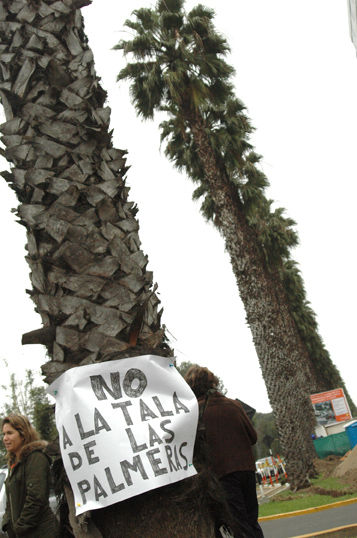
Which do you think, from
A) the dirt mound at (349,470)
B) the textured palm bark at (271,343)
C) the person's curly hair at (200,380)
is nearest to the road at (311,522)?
the person's curly hair at (200,380)

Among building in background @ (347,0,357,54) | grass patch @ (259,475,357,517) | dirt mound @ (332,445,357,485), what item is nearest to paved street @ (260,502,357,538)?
grass patch @ (259,475,357,517)

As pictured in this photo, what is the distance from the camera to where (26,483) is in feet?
11.9

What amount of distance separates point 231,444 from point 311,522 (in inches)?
162

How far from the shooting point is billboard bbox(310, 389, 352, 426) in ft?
99.4

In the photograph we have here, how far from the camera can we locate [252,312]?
13.7 meters

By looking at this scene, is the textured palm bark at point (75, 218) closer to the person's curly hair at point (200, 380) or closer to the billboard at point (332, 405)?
the person's curly hair at point (200, 380)

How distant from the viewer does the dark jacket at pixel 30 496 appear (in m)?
3.54

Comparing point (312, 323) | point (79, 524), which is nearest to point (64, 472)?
point (79, 524)

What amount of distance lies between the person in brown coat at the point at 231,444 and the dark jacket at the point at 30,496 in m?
1.18

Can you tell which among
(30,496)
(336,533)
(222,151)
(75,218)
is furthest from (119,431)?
(222,151)

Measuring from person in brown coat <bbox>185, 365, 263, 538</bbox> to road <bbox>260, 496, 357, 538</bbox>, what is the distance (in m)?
2.68

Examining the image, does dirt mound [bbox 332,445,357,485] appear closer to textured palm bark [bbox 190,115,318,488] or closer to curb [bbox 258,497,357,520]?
textured palm bark [bbox 190,115,318,488]

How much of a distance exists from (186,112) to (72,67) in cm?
1285

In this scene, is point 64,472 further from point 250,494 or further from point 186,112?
point 186,112
